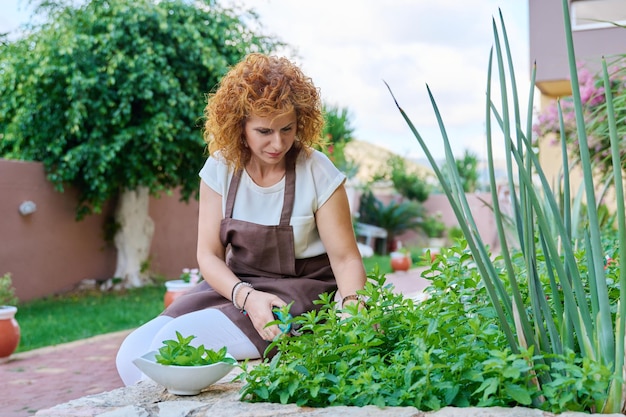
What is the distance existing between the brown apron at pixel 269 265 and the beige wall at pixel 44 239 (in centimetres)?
553

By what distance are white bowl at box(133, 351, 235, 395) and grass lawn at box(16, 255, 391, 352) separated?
391cm

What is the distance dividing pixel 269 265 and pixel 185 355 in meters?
0.74

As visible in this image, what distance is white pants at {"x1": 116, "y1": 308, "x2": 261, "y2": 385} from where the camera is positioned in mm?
2088

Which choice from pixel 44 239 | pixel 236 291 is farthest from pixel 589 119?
pixel 44 239

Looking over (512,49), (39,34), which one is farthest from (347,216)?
(39,34)

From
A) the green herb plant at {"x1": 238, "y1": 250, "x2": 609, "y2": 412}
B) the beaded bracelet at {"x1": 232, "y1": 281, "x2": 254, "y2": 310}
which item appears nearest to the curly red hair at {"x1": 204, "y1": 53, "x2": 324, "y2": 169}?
the beaded bracelet at {"x1": 232, "y1": 281, "x2": 254, "y2": 310}

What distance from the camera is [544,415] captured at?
1.30 m

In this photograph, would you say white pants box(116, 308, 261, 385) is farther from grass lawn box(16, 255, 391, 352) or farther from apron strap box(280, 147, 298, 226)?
grass lawn box(16, 255, 391, 352)

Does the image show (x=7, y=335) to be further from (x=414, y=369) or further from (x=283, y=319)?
(x=414, y=369)

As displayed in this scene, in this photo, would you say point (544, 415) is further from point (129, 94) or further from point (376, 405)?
point (129, 94)

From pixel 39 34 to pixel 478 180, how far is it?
12126 mm

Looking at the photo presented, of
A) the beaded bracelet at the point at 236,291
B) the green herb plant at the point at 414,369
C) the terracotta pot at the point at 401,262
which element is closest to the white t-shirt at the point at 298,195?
the beaded bracelet at the point at 236,291

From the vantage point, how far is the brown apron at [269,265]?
2250mm

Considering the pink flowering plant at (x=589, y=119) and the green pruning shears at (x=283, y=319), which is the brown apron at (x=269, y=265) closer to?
the green pruning shears at (x=283, y=319)
